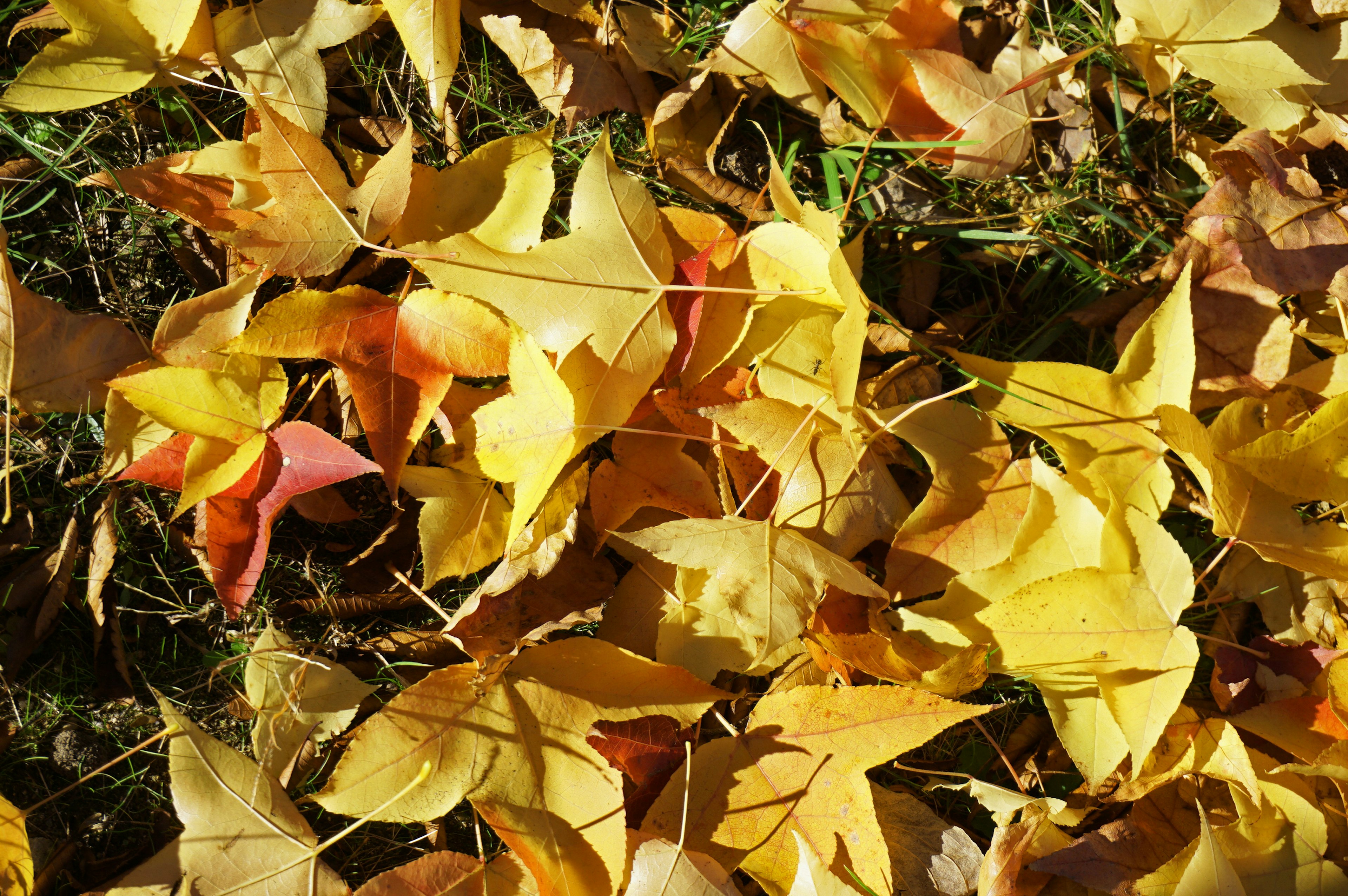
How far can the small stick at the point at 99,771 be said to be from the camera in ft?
4.68

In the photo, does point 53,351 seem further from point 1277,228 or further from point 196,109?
point 1277,228

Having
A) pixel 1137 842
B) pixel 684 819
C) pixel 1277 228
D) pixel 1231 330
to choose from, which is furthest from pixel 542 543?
pixel 1277 228

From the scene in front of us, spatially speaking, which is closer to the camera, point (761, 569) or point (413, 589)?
point (761, 569)

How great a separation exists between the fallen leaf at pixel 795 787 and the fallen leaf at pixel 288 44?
128 cm

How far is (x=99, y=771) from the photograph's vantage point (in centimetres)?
145

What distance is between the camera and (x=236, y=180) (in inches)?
56.3

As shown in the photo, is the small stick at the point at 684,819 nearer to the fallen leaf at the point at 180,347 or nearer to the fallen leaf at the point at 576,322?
the fallen leaf at the point at 576,322

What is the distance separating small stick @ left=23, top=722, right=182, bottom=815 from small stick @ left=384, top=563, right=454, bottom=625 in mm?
420

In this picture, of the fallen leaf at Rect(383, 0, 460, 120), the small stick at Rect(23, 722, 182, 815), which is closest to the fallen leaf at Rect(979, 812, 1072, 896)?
the small stick at Rect(23, 722, 182, 815)

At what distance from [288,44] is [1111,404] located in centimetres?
149

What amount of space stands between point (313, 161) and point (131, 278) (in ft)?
1.76

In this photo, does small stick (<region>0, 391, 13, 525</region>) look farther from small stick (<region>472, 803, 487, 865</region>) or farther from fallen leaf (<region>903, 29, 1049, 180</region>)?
fallen leaf (<region>903, 29, 1049, 180</region>)

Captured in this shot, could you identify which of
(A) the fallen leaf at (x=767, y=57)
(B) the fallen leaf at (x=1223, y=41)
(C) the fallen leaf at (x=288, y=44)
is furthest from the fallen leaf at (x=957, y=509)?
(C) the fallen leaf at (x=288, y=44)

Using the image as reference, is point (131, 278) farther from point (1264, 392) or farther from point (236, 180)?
point (1264, 392)
